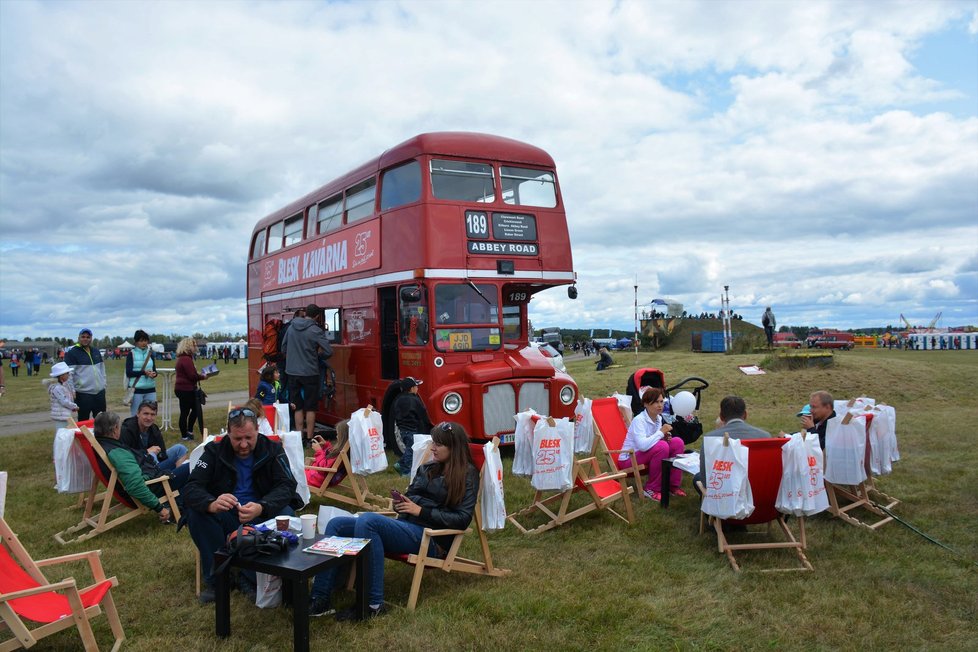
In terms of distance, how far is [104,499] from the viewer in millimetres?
6207

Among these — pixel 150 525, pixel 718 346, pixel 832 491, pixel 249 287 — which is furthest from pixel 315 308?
pixel 718 346

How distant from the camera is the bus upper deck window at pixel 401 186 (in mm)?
8961

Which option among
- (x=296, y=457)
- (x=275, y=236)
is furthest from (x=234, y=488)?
(x=275, y=236)

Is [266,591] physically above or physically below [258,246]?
below

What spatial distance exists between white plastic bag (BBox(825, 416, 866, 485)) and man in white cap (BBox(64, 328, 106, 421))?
9.03 meters

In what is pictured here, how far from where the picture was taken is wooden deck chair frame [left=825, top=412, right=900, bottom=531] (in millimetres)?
5980

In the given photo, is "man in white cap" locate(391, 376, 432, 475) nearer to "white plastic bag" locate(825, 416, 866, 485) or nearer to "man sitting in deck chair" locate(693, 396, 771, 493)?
"man sitting in deck chair" locate(693, 396, 771, 493)

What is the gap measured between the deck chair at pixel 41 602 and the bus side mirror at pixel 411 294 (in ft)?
17.5

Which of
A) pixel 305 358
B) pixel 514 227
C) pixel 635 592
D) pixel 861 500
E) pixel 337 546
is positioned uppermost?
pixel 514 227

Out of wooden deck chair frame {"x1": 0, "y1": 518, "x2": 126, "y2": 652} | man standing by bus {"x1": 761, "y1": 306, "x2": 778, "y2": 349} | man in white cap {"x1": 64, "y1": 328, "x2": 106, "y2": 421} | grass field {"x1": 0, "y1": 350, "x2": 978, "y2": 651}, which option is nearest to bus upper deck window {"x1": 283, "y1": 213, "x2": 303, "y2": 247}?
man in white cap {"x1": 64, "y1": 328, "x2": 106, "y2": 421}

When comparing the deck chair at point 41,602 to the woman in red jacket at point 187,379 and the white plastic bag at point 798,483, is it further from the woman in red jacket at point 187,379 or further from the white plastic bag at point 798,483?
the woman in red jacket at point 187,379

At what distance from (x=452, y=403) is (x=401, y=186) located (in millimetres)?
2941

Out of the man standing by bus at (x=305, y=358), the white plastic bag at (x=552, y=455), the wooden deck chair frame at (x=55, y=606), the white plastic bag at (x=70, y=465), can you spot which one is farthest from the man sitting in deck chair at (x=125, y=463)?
the man standing by bus at (x=305, y=358)

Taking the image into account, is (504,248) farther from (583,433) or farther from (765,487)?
(765,487)
